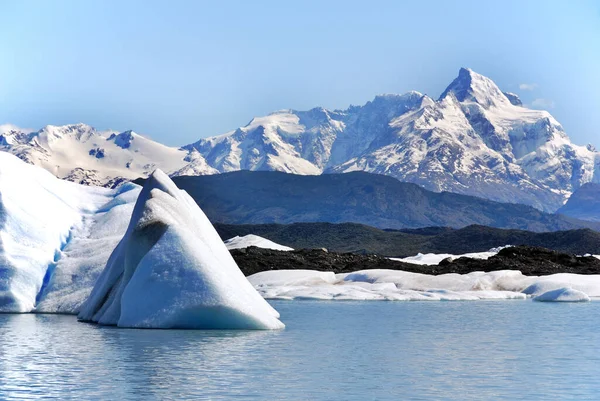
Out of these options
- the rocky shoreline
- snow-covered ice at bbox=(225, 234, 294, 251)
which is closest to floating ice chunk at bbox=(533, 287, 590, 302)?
the rocky shoreline

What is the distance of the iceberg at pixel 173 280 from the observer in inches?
1193

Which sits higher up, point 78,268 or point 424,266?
point 424,266

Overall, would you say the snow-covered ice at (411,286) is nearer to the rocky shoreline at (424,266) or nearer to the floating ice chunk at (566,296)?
the floating ice chunk at (566,296)

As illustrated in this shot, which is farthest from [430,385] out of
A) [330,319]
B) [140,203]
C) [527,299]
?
[527,299]

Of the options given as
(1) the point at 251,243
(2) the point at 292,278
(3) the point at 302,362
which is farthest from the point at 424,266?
(3) the point at 302,362

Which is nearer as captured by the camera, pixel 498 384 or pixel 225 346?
pixel 498 384

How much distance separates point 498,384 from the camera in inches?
875

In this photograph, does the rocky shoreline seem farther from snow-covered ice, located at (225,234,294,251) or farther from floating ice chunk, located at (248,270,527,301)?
snow-covered ice, located at (225,234,294,251)

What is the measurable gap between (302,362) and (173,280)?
653cm

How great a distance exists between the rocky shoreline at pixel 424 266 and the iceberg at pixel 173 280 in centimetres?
6070

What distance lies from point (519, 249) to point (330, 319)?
228ft

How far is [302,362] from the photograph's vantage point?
84.8 ft

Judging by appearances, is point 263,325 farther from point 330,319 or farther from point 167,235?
point 330,319

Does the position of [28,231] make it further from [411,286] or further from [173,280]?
[411,286]
